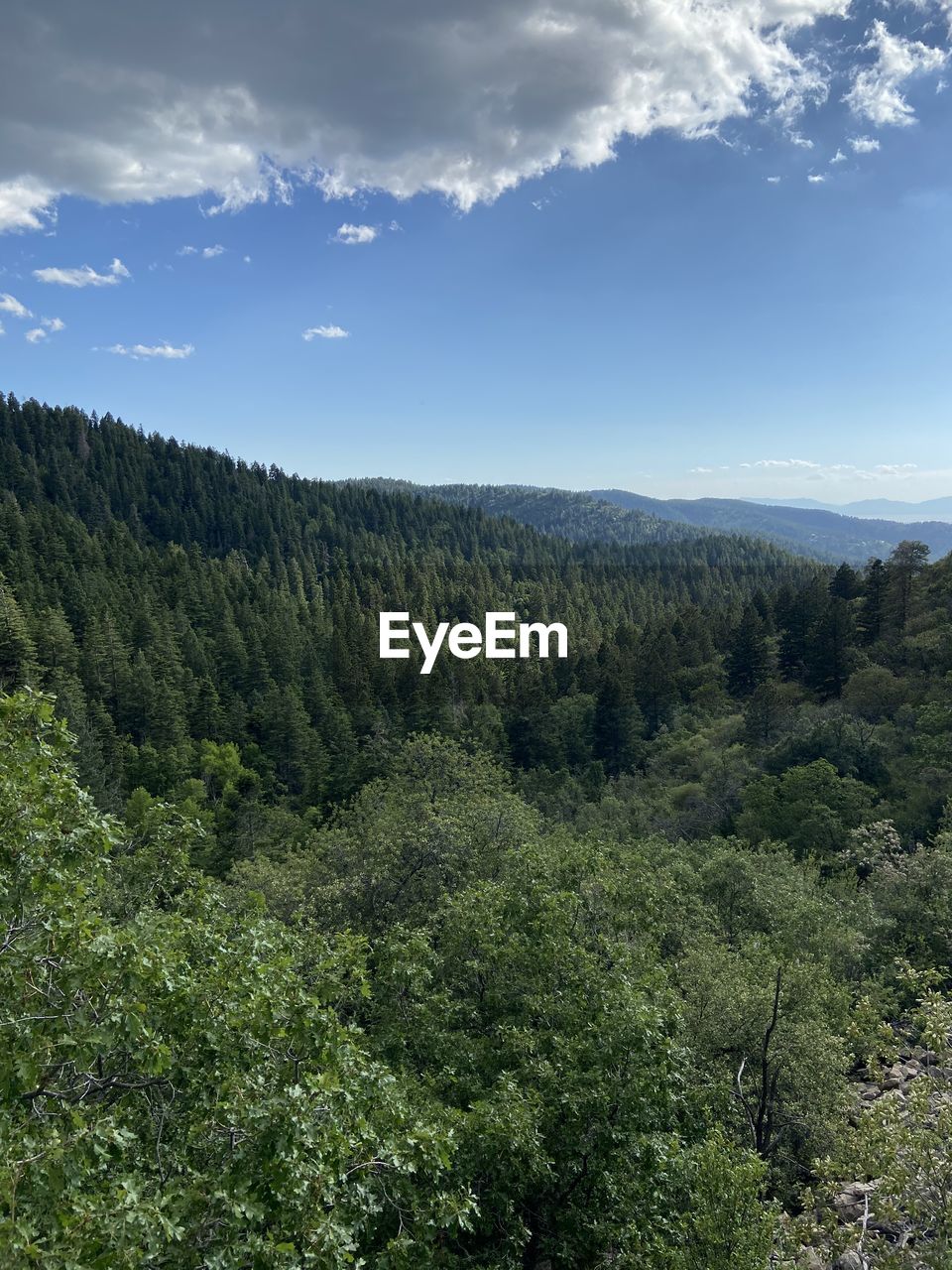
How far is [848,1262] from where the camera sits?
12.8 meters

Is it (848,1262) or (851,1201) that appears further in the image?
(851,1201)

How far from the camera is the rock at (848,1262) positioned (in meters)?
12.6

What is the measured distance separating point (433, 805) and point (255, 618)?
83574mm

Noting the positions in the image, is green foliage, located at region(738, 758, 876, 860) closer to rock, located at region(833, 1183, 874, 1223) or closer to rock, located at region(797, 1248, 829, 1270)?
rock, located at region(833, 1183, 874, 1223)

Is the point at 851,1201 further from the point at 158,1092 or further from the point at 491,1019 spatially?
the point at 158,1092

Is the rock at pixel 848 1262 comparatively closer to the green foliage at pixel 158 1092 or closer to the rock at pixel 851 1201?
the rock at pixel 851 1201

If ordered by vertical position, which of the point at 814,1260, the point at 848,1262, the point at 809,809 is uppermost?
the point at 848,1262

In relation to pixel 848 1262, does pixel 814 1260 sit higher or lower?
lower

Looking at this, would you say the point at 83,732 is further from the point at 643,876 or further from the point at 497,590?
the point at 497,590

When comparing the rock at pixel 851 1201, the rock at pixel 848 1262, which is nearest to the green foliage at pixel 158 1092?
the rock at pixel 848 1262

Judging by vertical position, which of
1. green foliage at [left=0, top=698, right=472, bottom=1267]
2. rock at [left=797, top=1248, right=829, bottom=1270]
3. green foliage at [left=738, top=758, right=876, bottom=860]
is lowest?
green foliage at [left=738, top=758, right=876, bottom=860]

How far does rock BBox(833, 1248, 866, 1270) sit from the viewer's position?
41.2 ft

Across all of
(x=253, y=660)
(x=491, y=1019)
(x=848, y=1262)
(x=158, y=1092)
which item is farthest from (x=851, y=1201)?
(x=253, y=660)

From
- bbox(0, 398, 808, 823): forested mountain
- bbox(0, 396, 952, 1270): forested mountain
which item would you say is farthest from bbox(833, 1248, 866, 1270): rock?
bbox(0, 398, 808, 823): forested mountain
